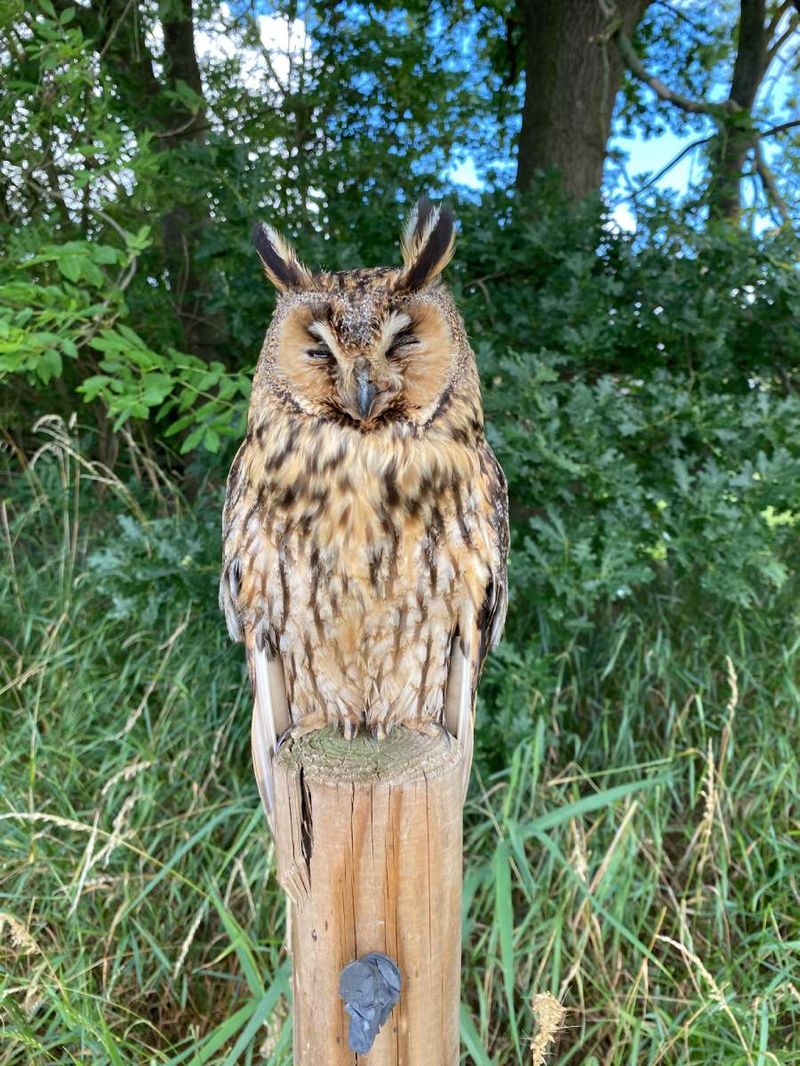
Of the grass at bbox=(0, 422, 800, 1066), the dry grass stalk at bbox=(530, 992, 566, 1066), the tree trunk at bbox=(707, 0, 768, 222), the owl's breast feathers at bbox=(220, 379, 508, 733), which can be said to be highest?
the tree trunk at bbox=(707, 0, 768, 222)

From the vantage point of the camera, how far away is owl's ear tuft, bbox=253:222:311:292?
48.8 inches

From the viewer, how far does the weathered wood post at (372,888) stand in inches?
37.1

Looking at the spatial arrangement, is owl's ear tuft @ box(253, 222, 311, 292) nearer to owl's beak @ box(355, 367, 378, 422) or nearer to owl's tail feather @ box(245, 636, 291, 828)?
owl's beak @ box(355, 367, 378, 422)

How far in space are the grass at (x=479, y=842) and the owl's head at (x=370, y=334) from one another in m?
0.96

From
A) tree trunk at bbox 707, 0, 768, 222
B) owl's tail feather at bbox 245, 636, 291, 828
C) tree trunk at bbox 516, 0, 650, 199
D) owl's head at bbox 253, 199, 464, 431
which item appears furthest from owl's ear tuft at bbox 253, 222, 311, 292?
tree trunk at bbox 516, 0, 650, 199

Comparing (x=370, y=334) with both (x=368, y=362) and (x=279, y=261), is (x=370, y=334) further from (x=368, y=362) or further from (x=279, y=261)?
(x=279, y=261)

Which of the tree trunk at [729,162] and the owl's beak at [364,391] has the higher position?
the tree trunk at [729,162]

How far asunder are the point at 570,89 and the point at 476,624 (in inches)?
105

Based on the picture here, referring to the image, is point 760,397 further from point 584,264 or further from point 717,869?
point 717,869

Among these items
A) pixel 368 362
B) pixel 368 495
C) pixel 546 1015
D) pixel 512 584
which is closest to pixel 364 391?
pixel 368 362

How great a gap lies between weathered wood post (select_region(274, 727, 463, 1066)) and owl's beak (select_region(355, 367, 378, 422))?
0.52m

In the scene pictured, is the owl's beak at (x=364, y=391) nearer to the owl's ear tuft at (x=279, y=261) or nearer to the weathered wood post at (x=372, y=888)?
the owl's ear tuft at (x=279, y=261)

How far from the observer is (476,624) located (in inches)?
55.2

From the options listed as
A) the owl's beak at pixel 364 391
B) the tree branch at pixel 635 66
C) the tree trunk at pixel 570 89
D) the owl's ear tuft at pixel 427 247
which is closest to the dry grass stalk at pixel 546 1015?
the owl's beak at pixel 364 391
